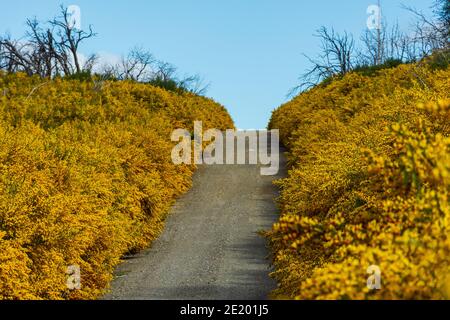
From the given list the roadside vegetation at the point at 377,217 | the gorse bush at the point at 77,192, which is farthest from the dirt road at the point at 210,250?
the roadside vegetation at the point at 377,217

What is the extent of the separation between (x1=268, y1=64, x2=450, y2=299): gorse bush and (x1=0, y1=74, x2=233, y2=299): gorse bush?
3.34 m

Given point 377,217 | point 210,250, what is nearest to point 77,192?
point 210,250

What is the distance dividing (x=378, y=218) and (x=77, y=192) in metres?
6.34

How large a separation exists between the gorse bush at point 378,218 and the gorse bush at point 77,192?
3335 millimetres

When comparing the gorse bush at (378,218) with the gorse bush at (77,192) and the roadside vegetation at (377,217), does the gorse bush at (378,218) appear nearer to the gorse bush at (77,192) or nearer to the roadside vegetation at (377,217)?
the roadside vegetation at (377,217)

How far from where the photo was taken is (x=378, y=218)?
722cm

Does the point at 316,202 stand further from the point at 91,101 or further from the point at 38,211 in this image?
the point at 91,101

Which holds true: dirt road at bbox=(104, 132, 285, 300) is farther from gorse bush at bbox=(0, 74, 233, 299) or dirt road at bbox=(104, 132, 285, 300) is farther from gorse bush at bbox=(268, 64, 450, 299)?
gorse bush at bbox=(268, 64, 450, 299)

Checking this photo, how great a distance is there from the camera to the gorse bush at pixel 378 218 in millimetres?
4680

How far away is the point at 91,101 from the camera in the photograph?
2481cm

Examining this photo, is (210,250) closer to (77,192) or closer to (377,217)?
(77,192)

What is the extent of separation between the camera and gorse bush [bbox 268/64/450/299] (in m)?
4.68
